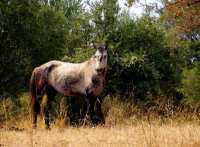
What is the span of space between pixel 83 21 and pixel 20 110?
182 inches

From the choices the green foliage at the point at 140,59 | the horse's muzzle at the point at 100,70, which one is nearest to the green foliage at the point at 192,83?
the green foliage at the point at 140,59

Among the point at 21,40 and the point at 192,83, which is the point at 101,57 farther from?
the point at 192,83

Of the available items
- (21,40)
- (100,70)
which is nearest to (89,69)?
(100,70)

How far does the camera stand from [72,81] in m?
16.6

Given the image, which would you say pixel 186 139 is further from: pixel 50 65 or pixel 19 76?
pixel 19 76

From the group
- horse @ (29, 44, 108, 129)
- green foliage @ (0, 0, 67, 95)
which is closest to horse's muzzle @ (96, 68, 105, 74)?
horse @ (29, 44, 108, 129)

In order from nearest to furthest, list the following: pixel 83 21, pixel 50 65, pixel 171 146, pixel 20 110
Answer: pixel 171 146 → pixel 50 65 → pixel 20 110 → pixel 83 21

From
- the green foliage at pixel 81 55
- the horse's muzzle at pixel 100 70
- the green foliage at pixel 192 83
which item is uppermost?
the green foliage at pixel 81 55

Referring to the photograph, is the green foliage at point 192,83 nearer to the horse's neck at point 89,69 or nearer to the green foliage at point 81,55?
the green foliage at point 81,55

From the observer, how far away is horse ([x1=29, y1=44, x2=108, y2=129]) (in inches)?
623

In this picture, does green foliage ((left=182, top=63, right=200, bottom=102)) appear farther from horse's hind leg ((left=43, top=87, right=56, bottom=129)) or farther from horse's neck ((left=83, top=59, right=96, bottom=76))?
horse's neck ((left=83, top=59, right=96, bottom=76))

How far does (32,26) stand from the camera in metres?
19.0

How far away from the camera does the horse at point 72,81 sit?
1581cm

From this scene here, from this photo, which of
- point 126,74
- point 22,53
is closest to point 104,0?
point 126,74
